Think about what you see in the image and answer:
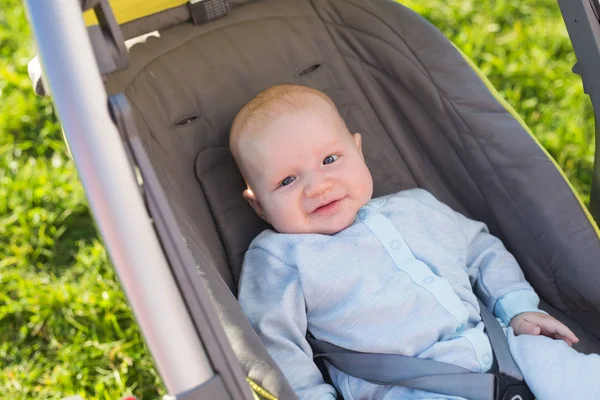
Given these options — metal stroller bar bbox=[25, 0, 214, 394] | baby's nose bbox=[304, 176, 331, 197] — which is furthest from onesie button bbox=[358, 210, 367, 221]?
metal stroller bar bbox=[25, 0, 214, 394]

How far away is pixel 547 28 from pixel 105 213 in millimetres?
2839

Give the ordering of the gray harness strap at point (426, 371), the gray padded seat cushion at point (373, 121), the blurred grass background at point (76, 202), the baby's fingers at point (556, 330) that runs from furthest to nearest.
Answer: the blurred grass background at point (76, 202) < the gray padded seat cushion at point (373, 121) < the baby's fingers at point (556, 330) < the gray harness strap at point (426, 371)

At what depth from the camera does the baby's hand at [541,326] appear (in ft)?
6.30

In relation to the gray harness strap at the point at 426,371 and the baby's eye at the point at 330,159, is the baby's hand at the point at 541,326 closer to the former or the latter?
the gray harness strap at the point at 426,371

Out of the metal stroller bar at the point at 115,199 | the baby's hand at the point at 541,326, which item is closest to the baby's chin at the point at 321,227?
the baby's hand at the point at 541,326

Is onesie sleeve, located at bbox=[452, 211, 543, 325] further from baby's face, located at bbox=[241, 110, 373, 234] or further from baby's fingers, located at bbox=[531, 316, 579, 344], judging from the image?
baby's face, located at bbox=[241, 110, 373, 234]

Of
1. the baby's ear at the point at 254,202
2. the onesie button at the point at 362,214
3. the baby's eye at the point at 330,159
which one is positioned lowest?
the onesie button at the point at 362,214

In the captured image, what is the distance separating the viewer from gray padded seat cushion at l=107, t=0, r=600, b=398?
2031 millimetres

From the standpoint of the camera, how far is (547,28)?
3.61 meters

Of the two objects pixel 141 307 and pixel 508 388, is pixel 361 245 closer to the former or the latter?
pixel 508 388

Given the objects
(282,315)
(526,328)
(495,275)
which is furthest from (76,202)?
(526,328)

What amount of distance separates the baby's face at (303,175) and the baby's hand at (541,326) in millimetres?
455

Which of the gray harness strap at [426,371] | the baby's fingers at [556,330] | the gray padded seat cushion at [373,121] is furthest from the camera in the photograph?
the gray padded seat cushion at [373,121]

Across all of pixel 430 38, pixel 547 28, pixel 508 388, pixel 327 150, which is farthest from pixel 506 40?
pixel 508 388
